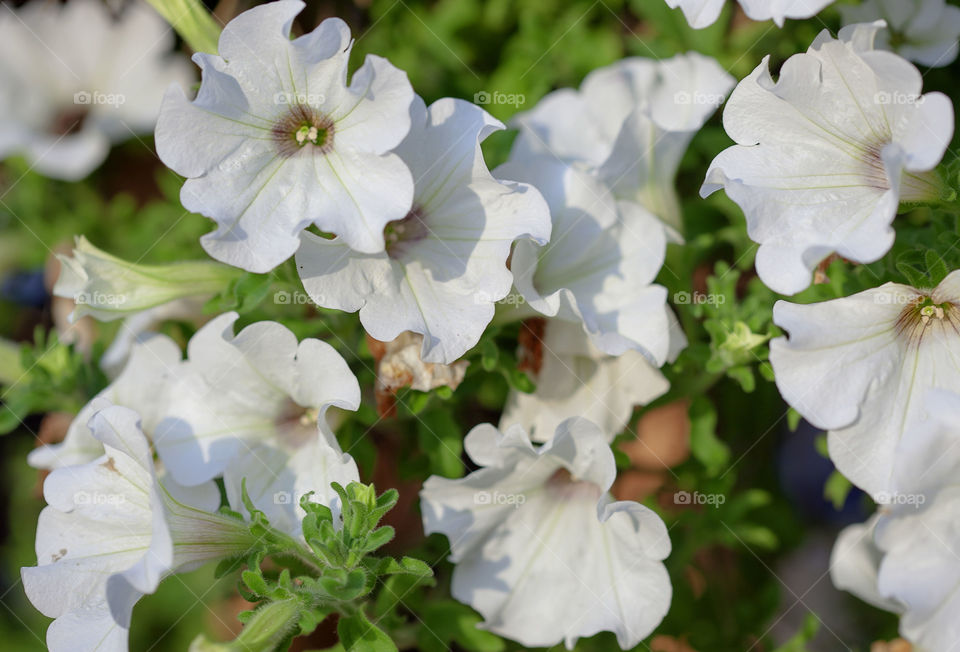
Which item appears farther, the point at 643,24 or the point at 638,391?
the point at 643,24

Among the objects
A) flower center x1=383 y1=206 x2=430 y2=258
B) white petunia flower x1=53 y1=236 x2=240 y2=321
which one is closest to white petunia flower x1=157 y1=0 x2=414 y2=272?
flower center x1=383 y1=206 x2=430 y2=258

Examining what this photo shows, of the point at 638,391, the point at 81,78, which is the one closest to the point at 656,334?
the point at 638,391

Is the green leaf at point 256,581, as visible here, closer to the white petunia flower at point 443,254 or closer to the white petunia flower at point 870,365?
the white petunia flower at point 443,254

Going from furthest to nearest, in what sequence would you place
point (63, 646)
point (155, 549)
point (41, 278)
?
point (41, 278)
point (63, 646)
point (155, 549)

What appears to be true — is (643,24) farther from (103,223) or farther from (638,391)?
(103,223)

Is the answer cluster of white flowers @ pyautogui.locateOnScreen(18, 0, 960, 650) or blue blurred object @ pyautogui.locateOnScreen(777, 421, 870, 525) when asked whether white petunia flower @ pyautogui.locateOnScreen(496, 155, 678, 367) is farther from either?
blue blurred object @ pyautogui.locateOnScreen(777, 421, 870, 525)

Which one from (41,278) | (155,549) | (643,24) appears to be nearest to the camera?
(155,549)

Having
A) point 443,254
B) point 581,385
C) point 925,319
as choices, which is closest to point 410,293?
point 443,254
